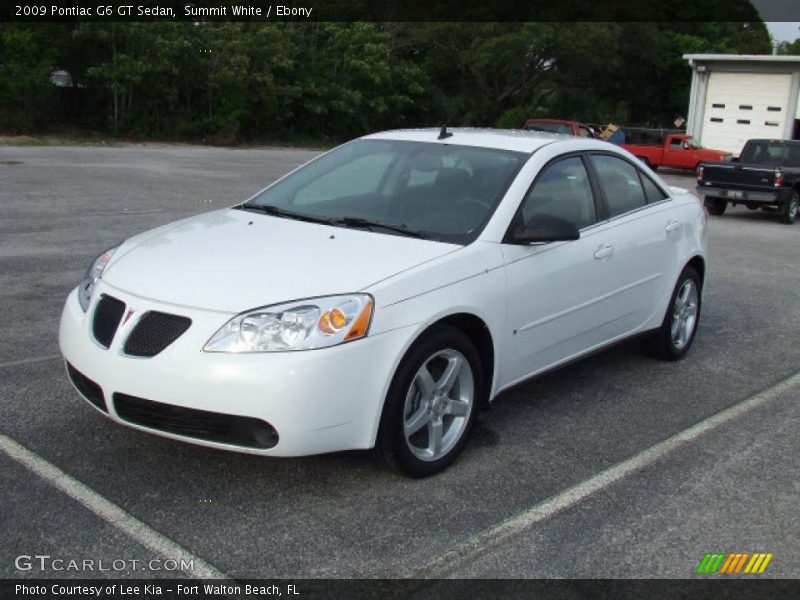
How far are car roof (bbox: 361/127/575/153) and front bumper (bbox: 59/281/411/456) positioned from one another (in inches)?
71.2

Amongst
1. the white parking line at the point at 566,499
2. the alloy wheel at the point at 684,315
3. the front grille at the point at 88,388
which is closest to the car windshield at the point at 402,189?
the white parking line at the point at 566,499

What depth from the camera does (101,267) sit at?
4.49 m

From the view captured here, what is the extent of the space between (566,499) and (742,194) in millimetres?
14850

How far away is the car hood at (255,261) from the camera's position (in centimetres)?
383

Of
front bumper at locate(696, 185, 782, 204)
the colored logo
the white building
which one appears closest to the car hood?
the colored logo

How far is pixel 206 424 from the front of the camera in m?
3.69

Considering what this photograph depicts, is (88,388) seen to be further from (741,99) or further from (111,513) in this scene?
(741,99)

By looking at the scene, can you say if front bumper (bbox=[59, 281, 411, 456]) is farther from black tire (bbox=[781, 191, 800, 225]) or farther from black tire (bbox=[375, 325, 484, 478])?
black tire (bbox=[781, 191, 800, 225])

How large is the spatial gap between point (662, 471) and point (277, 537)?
2.01 m

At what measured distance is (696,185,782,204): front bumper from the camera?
55.8 feet

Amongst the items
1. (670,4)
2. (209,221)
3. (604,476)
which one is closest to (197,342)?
(209,221)

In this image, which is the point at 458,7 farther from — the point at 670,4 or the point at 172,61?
the point at 670,4

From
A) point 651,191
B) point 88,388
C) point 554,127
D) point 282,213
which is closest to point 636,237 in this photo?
point 651,191

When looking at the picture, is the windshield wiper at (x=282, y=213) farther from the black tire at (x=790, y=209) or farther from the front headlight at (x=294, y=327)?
the black tire at (x=790, y=209)
